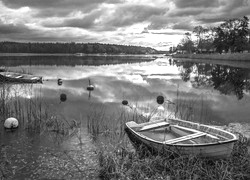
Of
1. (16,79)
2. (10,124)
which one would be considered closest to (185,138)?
(10,124)

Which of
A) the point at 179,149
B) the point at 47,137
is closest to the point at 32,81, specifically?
the point at 47,137

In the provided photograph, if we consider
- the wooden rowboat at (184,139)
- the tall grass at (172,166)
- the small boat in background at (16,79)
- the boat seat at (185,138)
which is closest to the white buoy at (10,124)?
the tall grass at (172,166)

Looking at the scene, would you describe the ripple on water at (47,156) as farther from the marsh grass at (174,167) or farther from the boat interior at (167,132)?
the boat interior at (167,132)

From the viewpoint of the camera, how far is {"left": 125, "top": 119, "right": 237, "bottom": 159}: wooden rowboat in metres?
8.30

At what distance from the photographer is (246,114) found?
17.4 metres

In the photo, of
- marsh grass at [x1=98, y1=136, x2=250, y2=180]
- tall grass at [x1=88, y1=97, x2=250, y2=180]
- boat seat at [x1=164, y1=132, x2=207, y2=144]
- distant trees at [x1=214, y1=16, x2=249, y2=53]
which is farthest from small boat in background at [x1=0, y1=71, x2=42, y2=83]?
distant trees at [x1=214, y1=16, x2=249, y2=53]

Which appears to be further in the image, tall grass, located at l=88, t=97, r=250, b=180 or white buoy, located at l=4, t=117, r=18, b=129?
white buoy, located at l=4, t=117, r=18, b=129

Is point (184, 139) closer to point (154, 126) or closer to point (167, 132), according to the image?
point (154, 126)

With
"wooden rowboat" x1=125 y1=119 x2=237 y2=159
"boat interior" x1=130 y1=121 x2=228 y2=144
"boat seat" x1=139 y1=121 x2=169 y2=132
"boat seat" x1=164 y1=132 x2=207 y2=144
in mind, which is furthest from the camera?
"boat seat" x1=139 y1=121 x2=169 y2=132

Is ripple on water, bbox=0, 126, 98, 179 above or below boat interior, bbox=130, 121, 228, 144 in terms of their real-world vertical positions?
below

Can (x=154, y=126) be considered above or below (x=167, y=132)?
above

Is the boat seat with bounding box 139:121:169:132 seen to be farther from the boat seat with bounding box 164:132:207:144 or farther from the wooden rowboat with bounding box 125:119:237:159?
the boat seat with bounding box 164:132:207:144

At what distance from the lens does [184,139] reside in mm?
Result: 9164

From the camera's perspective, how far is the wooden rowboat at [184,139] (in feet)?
27.2
